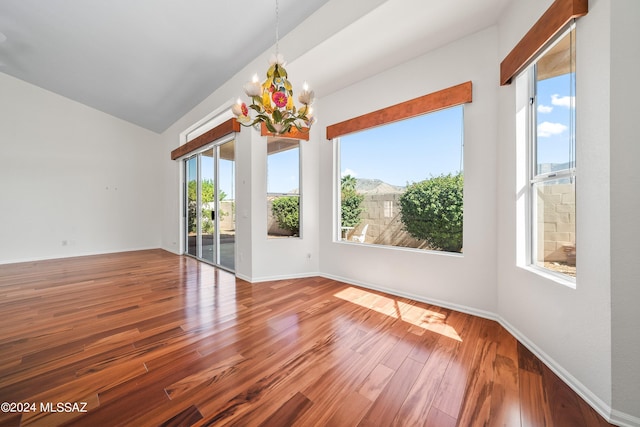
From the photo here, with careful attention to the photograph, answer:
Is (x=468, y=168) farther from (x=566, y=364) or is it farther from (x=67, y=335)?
(x=67, y=335)

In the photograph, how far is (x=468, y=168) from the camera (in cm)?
273

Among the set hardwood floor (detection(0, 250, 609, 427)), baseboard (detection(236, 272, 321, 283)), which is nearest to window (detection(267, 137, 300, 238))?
baseboard (detection(236, 272, 321, 283))

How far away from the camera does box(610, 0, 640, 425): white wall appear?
1.31 metres

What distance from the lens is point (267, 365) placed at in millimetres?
1799

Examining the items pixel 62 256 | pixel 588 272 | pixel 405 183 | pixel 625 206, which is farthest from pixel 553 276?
pixel 62 256

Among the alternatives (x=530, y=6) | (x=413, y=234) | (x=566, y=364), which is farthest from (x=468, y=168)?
(x=566, y=364)

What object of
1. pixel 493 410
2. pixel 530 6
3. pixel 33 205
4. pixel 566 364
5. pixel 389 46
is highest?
pixel 389 46

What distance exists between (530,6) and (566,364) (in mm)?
2813

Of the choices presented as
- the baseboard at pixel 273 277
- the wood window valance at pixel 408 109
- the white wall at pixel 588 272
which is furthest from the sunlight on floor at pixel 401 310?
the wood window valance at pixel 408 109

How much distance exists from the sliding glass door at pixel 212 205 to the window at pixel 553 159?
4332 millimetres

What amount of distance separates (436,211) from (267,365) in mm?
2549

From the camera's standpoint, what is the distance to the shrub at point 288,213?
13.6 ft

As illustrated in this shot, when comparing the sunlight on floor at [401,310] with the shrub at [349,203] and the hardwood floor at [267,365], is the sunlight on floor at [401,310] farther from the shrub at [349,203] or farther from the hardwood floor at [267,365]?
the shrub at [349,203]
